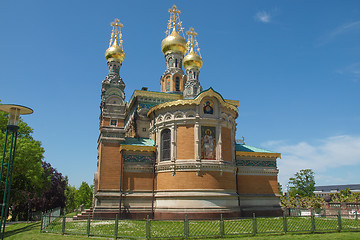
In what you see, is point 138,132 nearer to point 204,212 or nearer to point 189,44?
point 204,212

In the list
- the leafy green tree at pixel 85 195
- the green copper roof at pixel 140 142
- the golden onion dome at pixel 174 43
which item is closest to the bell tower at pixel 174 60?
the golden onion dome at pixel 174 43

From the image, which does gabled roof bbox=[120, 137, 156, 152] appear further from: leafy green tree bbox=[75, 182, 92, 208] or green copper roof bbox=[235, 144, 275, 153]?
leafy green tree bbox=[75, 182, 92, 208]

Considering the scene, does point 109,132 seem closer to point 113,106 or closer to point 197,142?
point 113,106

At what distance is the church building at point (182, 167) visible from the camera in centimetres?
Answer: 2125

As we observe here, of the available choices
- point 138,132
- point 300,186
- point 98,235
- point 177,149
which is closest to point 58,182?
point 138,132

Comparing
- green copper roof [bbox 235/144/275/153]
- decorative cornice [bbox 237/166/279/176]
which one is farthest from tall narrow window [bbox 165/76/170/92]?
decorative cornice [bbox 237/166/279/176]

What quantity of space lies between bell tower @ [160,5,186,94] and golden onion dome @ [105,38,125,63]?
542cm

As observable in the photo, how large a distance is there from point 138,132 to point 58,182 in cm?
1930

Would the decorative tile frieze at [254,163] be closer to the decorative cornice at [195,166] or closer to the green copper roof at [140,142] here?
the decorative cornice at [195,166]

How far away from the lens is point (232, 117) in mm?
24391

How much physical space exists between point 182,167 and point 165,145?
2.41 metres

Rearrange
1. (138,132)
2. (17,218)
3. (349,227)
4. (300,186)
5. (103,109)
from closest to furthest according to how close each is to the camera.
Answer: (349,227)
(103,109)
(138,132)
(17,218)
(300,186)

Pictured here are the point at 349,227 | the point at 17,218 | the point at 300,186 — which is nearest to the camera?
the point at 349,227

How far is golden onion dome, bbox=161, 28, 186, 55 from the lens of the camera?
1239 inches
